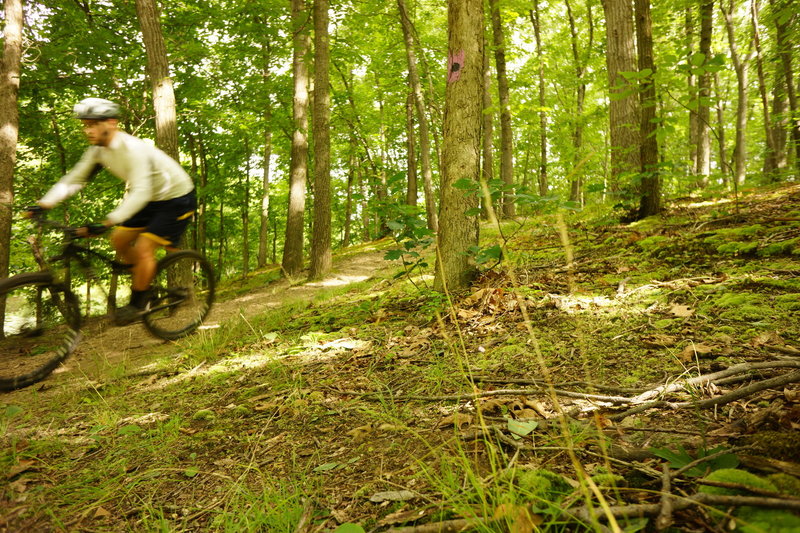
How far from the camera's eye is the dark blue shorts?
4371mm

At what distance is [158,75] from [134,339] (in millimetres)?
4875

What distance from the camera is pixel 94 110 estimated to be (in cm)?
394

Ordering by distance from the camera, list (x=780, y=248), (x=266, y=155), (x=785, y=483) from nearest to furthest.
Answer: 1. (x=785, y=483)
2. (x=780, y=248)
3. (x=266, y=155)

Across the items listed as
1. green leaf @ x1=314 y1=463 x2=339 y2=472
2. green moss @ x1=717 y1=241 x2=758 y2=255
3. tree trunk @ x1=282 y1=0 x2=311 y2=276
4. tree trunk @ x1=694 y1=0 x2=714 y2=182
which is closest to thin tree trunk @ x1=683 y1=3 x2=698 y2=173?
tree trunk @ x1=694 y1=0 x2=714 y2=182

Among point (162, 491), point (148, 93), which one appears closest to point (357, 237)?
point (148, 93)

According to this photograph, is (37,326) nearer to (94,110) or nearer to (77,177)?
(77,177)

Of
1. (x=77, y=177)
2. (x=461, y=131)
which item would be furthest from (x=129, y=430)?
(x=461, y=131)

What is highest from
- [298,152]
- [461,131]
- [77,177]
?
[298,152]

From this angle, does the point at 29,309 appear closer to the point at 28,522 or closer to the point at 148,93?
the point at 28,522

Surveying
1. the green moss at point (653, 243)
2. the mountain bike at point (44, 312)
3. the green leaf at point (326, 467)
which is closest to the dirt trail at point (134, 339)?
the mountain bike at point (44, 312)

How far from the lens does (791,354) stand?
2.05 m

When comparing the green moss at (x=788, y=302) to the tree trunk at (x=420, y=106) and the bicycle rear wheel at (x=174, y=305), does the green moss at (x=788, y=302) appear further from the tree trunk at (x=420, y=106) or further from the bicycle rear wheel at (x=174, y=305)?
the tree trunk at (x=420, y=106)

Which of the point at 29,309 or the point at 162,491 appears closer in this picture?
the point at 162,491

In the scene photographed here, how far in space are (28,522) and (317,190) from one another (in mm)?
8352
